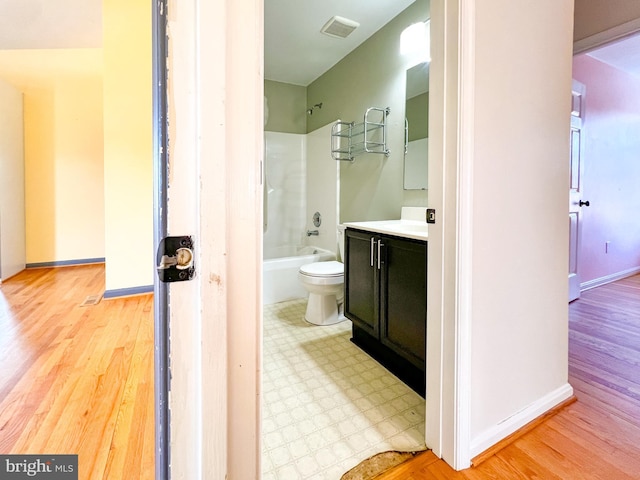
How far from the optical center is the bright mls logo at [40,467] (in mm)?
1047

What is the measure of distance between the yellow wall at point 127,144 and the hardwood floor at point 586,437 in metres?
2.83

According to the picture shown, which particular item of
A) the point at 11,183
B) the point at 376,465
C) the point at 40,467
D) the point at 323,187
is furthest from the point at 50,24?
the point at 376,465

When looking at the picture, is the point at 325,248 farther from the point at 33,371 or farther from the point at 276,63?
the point at 33,371

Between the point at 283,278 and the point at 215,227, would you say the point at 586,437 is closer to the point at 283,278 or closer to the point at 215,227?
the point at 215,227

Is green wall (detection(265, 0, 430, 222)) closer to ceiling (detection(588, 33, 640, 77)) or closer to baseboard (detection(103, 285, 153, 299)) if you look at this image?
ceiling (detection(588, 33, 640, 77))

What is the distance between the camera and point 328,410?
1.47 m

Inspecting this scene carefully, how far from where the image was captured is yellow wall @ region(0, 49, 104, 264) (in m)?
3.91

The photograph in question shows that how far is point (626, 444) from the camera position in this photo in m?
1.26

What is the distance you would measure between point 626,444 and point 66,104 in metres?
5.96

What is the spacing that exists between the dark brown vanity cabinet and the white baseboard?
35cm

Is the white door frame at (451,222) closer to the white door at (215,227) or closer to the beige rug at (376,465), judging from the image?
the beige rug at (376,465)

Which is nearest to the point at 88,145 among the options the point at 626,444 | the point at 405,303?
the point at 405,303

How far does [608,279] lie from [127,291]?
5326 millimetres

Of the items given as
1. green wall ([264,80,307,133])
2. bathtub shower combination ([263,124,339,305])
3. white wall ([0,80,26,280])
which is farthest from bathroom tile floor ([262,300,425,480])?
white wall ([0,80,26,280])
